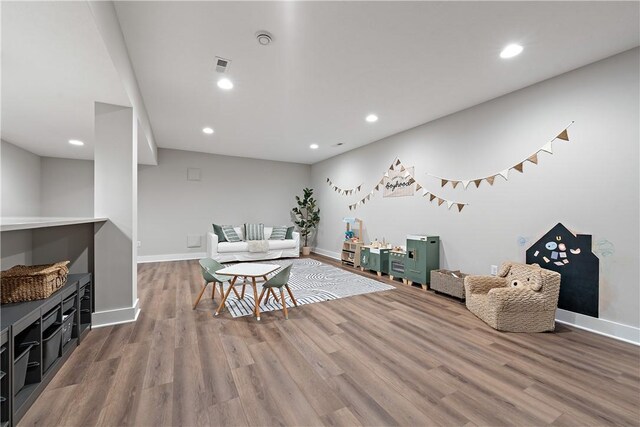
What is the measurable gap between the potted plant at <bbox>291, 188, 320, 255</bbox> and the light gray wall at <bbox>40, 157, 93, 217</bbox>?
4811mm

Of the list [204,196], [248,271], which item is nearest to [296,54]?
[248,271]

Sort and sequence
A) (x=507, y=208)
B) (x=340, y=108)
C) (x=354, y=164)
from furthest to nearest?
1. (x=354, y=164)
2. (x=340, y=108)
3. (x=507, y=208)

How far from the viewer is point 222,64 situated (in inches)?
104

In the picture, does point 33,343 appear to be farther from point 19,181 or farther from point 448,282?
point 19,181

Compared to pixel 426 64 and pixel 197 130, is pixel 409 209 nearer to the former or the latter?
pixel 426 64

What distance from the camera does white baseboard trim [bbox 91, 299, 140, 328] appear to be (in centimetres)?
252

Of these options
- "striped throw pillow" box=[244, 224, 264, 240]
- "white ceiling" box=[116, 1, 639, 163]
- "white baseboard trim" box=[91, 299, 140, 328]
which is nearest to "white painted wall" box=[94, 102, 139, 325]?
"white baseboard trim" box=[91, 299, 140, 328]

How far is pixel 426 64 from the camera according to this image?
2652 millimetres

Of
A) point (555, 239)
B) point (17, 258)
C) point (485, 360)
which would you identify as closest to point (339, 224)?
point (555, 239)

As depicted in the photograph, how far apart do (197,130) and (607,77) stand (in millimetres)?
5565

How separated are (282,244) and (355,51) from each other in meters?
4.68

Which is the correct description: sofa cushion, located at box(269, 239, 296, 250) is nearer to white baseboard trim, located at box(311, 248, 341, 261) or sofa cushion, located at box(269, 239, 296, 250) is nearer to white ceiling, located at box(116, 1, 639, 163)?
white baseboard trim, located at box(311, 248, 341, 261)

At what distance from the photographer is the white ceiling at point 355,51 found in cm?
196

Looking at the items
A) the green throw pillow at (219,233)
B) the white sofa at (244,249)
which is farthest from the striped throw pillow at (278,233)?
the green throw pillow at (219,233)
